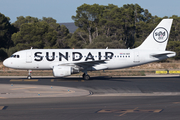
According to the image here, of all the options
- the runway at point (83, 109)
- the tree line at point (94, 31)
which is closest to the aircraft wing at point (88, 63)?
the runway at point (83, 109)

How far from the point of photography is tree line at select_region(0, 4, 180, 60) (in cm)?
7062

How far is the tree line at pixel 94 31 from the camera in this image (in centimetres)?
7062

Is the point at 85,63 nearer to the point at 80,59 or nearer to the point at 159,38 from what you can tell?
the point at 80,59

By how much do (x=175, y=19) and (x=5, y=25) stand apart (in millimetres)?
61413

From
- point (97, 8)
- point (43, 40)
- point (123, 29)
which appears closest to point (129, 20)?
point (123, 29)

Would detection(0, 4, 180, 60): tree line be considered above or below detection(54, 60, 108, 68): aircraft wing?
above

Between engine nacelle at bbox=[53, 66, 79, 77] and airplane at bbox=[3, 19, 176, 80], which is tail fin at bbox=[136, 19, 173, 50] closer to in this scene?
airplane at bbox=[3, 19, 176, 80]

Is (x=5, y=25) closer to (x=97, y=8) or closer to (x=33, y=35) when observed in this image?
(x=33, y=35)

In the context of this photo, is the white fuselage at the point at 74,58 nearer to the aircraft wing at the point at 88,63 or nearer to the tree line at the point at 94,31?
the aircraft wing at the point at 88,63

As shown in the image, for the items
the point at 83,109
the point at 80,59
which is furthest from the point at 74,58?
the point at 83,109

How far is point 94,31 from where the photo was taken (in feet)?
293

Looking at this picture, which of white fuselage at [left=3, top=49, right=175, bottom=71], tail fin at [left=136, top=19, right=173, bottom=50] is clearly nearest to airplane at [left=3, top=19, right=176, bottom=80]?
white fuselage at [left=3, top=49, right=175, bottom=71]

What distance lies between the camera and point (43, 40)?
234ft

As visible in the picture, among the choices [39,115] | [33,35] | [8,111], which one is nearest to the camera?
[39,115]
